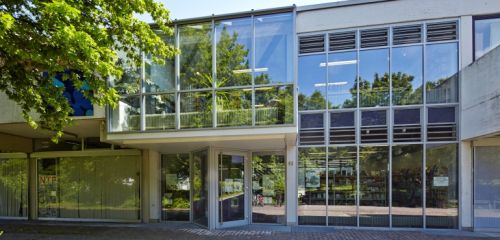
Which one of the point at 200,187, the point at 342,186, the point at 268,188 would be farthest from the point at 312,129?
the point at 200,187

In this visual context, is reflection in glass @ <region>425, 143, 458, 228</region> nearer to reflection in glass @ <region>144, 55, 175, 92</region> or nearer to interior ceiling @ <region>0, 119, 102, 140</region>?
reflection in glass @ <region>144, 55, 175, 92</region>

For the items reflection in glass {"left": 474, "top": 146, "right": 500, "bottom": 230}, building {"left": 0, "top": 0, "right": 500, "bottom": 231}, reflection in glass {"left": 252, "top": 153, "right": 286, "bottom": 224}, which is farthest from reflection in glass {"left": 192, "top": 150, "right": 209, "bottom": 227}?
reflection in glass {"left": 474, "top": 146, "right": 500, "bottom": 230}

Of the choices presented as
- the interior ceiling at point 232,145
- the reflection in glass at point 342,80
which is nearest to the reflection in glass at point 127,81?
the interior ceiling at point 232,145

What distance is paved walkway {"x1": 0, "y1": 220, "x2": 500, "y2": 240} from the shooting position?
9.34 m

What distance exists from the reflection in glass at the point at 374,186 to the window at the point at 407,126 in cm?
56

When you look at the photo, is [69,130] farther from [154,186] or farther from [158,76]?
[158,76]

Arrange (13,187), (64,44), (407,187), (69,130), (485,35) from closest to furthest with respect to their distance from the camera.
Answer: (64,44) < (485,35) < (407,187) < (69,130) < (13,187)

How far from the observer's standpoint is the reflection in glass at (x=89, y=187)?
12.4 metres

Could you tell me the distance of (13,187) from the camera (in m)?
13.7

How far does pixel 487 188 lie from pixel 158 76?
9.38 m

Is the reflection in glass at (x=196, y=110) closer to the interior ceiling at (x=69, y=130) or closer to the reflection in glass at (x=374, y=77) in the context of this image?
the interior ceiling at (x=69, y=130)

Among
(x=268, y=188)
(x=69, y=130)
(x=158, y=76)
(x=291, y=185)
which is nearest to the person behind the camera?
(x=158, y=76)

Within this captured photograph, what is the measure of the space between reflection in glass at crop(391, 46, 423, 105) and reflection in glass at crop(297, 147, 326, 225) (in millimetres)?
2690

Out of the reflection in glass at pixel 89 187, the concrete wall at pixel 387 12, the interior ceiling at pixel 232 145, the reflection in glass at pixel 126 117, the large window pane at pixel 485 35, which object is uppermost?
the concrete wall at pixel 387 12
